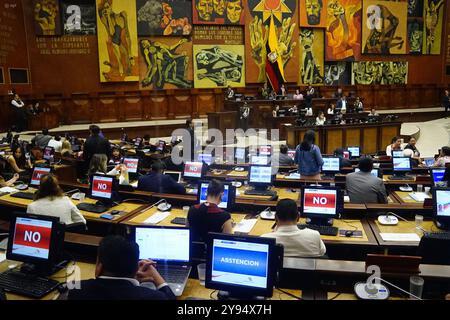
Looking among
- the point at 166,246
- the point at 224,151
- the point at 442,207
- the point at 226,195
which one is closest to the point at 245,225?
the point at 226,195

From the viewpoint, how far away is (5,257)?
12.6 feet

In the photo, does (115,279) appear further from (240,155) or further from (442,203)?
(240,155)

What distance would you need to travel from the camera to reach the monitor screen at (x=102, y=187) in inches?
223

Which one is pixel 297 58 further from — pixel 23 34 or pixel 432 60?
pixel 23 34

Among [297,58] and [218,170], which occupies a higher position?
[297,58]

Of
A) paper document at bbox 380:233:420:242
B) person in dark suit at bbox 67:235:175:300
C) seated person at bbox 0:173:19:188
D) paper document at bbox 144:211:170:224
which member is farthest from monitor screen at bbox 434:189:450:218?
seated person at bbox 0:173:19:188

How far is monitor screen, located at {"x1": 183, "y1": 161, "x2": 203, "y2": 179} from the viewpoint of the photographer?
739 cm

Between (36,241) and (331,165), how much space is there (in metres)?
5.96

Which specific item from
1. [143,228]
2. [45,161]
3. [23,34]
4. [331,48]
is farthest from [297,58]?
[143,228]

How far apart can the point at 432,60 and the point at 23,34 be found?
756 inches

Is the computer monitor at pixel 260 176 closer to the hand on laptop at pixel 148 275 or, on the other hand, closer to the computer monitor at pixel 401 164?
the computer monitor at pixel 401 164

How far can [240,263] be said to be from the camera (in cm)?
297

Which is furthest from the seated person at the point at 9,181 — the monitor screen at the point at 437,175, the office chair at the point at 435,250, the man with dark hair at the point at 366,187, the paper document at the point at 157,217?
the monitor screen at the point at 437,175
